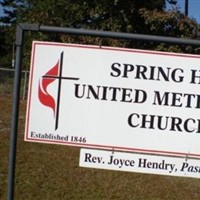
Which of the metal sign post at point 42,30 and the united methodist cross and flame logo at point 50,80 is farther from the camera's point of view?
the united methodist cross and flame logo at point 50,80

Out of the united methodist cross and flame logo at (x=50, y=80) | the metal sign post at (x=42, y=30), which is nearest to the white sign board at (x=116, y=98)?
the united methodist cross and flame logo at (x=50, y=80)

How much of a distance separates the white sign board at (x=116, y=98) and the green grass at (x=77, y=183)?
2.52 metres

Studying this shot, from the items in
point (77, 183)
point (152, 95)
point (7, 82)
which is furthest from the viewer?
point (7, 82)

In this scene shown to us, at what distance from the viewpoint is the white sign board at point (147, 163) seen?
3.84 m

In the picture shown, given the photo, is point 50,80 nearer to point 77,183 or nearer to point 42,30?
point 42,30

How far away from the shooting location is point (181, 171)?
12.6 ft

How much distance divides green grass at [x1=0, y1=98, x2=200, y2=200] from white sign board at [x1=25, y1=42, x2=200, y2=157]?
252cm

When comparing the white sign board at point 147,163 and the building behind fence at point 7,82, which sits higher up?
the building behind fence at point 7,82

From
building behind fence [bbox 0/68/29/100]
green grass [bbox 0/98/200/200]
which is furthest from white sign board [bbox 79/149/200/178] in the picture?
building behind fence [bbox 0/68/29/100]

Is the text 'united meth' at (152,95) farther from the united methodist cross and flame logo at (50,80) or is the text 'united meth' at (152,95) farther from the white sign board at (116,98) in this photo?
the united methodist cross and flame logo at (50,80)

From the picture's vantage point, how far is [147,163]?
12.6 feet

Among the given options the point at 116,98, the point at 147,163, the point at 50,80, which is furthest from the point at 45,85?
the point at 147,163

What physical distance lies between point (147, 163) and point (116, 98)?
0.57 metres

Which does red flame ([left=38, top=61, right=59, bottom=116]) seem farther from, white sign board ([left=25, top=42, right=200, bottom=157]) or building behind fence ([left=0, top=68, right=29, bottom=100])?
building behind fence ([left=0, top=68, right=29, bottom=100])
